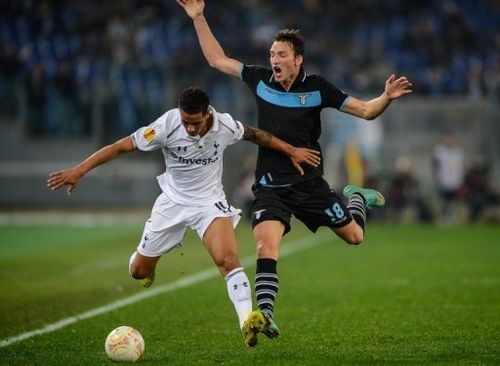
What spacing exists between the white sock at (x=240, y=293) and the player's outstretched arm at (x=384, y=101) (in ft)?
6.07

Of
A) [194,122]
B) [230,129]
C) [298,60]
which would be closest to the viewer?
[194,122]

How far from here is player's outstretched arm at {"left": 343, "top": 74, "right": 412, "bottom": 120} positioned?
948 centimetres

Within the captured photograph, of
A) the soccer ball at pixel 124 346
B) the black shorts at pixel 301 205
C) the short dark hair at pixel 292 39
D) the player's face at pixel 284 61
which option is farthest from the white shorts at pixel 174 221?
the short dark hair at pixel 292 39

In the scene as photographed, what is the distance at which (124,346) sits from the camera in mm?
8258

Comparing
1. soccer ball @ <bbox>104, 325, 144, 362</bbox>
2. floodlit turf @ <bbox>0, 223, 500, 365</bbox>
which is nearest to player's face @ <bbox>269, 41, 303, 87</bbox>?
floodlit turf @ <bbox>0, 223, 500, 365</bbox>

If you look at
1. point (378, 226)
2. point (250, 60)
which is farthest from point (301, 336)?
point (250, 60)

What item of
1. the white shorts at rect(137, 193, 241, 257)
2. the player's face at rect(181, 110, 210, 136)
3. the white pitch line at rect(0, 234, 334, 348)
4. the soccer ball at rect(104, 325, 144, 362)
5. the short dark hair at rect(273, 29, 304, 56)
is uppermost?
the short dark hair at rect(273, 29, 304, 56)

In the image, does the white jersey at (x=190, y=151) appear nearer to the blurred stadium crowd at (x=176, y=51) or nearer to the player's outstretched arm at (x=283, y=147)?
the player's outstretched arm at (x=283, y=147)

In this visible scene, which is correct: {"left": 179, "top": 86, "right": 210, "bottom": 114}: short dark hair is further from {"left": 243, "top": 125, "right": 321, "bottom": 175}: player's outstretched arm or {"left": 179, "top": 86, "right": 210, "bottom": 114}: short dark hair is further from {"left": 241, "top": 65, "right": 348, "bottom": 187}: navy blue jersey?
{"left": 241, "top": 65, "right": 348, "bottom": 187}: navy blue jersey

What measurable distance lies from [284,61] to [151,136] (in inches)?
56.8

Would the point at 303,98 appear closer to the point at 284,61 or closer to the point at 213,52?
the point at 284,61

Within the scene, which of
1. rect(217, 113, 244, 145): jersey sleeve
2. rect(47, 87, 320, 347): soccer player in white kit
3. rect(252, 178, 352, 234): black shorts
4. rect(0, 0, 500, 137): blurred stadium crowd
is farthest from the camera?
rect(0, 0, 500, 137): blurred stadium crowd

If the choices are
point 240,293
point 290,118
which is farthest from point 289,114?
point 240,293

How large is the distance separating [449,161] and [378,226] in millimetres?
2511
